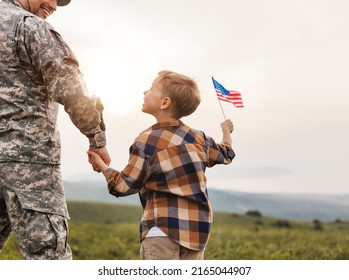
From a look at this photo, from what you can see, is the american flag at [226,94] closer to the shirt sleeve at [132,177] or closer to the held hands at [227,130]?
the held hands at [227,130]

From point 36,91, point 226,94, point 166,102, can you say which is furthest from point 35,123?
point 226,94

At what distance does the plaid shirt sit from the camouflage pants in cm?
42

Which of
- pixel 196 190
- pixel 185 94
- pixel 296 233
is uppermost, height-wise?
pixel 185 94

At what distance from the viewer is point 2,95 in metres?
4.13

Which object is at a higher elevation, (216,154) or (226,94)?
(226,94)

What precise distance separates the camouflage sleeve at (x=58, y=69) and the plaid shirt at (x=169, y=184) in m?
0.34

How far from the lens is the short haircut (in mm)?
4359

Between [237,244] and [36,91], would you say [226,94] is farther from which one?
[237,244]

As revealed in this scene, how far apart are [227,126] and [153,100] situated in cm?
82

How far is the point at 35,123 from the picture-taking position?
4113 mm

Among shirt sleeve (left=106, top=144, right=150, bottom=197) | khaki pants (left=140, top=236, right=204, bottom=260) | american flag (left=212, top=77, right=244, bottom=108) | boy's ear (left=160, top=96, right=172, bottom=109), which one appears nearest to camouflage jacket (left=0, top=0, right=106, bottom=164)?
shirt sleeve (left=106, top=144, right=150, bottom=197)
